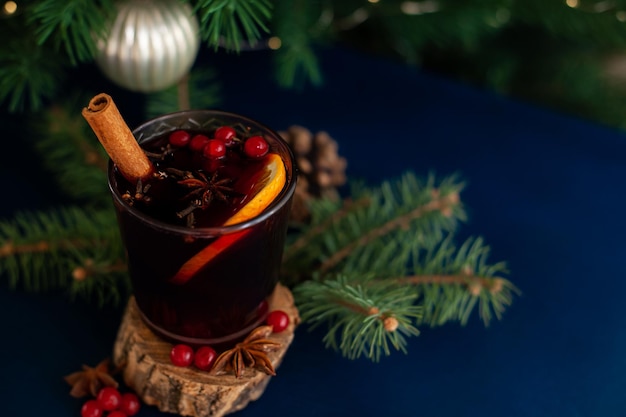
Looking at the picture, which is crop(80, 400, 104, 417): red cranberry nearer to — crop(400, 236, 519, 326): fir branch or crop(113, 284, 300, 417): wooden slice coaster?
crop(113, 284, 300, 417): wooden slice coaster

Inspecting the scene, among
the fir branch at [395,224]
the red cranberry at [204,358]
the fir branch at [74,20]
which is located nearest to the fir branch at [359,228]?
the fir branch at [395,224]

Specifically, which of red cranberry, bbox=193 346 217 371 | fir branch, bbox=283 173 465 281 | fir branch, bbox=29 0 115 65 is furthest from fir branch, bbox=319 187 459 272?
fir branch, bbox=29 0 115 65

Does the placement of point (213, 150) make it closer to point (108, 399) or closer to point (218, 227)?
point (218, 227)

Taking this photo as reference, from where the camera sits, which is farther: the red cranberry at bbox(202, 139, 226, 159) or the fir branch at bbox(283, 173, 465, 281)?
the fir branch at bbox(283, 173, 465, 281)

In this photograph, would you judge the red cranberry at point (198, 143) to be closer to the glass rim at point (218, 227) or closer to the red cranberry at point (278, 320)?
the glass rim at point (218, 227)

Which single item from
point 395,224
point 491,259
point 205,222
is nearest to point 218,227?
point 205,222

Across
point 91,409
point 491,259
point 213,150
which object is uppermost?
point 213,150

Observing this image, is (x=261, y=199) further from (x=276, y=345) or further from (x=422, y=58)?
(x=422, y=58)
